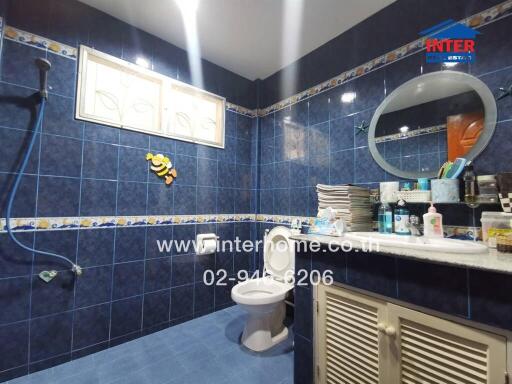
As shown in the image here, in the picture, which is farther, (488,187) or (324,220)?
(324,220)

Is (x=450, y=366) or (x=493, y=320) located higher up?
(x=493, y=320)

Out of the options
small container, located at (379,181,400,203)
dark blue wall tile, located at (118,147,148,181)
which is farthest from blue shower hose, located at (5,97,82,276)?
small container, located at (379,181,400,203)

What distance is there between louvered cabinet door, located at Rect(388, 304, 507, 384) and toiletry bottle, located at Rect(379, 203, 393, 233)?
0.63 metres

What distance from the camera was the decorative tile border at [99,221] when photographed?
55.2 inches

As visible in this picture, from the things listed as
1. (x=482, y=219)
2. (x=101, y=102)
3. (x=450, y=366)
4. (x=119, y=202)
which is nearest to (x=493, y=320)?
(x=450, y=366)

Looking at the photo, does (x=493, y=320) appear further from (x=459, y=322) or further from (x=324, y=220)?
(x=324, y=220)

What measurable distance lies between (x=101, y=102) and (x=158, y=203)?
854mm

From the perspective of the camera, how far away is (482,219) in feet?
3.58

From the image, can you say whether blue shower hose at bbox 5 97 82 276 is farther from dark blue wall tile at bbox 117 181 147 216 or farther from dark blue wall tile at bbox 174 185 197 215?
dark blue wall tile at bbox 174 185 197 215

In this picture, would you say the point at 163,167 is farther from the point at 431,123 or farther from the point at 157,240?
the point at 431,123

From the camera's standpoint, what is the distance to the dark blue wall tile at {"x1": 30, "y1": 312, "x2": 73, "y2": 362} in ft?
4.64

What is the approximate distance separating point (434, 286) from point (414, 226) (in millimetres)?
592

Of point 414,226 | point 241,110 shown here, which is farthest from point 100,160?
point 414,226

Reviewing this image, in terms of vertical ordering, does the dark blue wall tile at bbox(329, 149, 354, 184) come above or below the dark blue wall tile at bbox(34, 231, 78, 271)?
above
